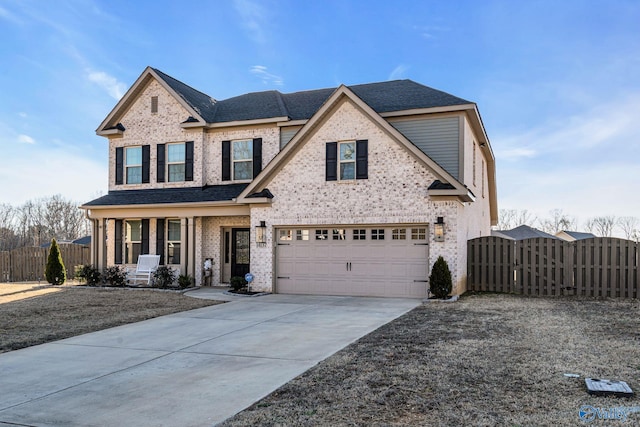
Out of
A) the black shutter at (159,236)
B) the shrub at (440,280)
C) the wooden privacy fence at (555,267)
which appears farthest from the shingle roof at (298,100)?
the shrub at (440,280)

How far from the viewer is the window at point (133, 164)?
21.0 meters

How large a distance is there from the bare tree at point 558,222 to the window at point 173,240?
154ft

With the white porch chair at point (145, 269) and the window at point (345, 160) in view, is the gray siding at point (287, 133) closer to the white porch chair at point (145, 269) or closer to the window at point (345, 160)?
the window at point (345, 160)

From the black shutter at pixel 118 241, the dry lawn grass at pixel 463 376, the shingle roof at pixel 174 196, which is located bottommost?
the dry lawn grass at pixel 463 376

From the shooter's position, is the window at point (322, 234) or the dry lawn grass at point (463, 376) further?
the window at point (322, 234)

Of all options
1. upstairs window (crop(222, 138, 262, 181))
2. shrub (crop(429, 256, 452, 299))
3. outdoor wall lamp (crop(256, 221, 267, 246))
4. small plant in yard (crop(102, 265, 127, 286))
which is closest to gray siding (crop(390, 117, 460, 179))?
shrub (crop(429, 256, 452, 299))

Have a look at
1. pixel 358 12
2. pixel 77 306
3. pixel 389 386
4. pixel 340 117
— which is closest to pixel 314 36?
pixel 358 12

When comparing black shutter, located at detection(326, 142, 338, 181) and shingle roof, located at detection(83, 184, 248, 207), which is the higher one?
black shutter, located at detection(326, 142, 338, 181)

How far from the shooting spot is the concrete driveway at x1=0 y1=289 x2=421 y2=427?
17.4ft

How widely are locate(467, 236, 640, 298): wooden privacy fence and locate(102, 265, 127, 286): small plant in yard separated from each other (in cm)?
1252

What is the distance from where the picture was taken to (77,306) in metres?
13.9

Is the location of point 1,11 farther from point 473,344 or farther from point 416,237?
point 473,344

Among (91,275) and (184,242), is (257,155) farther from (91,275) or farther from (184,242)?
(91,275)

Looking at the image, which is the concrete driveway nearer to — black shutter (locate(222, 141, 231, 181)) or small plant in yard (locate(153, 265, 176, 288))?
small plant in yard (locate(153, 265, 176, 288))
